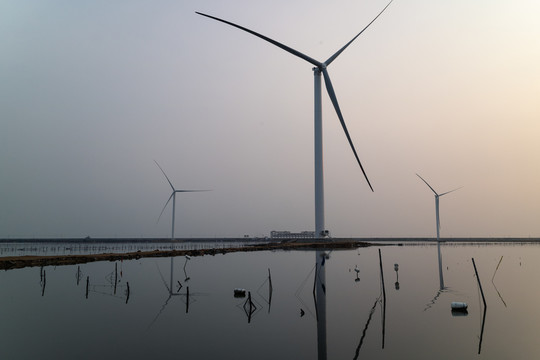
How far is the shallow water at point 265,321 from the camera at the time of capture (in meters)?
23.6

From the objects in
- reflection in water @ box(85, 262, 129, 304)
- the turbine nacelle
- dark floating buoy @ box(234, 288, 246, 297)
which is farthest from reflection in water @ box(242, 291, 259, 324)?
the turbine nacelle

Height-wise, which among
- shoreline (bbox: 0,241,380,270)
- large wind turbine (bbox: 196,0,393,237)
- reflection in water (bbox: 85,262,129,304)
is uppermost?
large wind turbine (bbox: 196,0,393,237)

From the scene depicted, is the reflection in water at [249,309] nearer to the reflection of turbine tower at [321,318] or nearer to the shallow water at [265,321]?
the shallow water at [265,321]

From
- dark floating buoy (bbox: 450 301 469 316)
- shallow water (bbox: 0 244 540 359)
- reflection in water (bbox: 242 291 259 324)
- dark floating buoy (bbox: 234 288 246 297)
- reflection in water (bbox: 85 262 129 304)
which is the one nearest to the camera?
shallow water (bbox: 0 244 540 359)

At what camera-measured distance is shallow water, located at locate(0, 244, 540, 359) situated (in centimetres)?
2358

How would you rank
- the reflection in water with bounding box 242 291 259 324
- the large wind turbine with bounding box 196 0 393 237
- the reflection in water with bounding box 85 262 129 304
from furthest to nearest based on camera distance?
1. the large wind turbine with bounding box 196 0 393 237
2. the reflection in water with bounding box 85 262 129 304
3. the reflection in water with bounding box 242 291 259 324

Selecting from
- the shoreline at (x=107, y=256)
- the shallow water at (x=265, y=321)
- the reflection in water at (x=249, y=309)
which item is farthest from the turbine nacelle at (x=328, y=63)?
the shoreline at (x=107, y=256)

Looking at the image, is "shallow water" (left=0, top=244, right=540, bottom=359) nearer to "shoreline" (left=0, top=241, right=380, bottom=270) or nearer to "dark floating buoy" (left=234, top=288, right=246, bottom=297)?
"dark floating buoy" (left=234, top=288, right=246, bottom=297)

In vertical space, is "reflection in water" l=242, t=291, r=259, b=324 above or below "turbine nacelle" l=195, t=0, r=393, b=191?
below

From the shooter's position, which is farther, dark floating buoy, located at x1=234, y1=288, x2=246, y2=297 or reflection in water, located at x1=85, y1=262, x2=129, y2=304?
reflection in water, located at x1=85, y1=262, x2=129, y2=304

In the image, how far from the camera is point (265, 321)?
1206 inches

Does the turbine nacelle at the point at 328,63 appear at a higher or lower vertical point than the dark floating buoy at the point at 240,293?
higher

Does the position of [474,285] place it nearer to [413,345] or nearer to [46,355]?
[413,345]

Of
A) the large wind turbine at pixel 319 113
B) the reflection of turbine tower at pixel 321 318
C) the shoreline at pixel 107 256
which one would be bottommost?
the reflection of turbine tower at pixel 321 318
